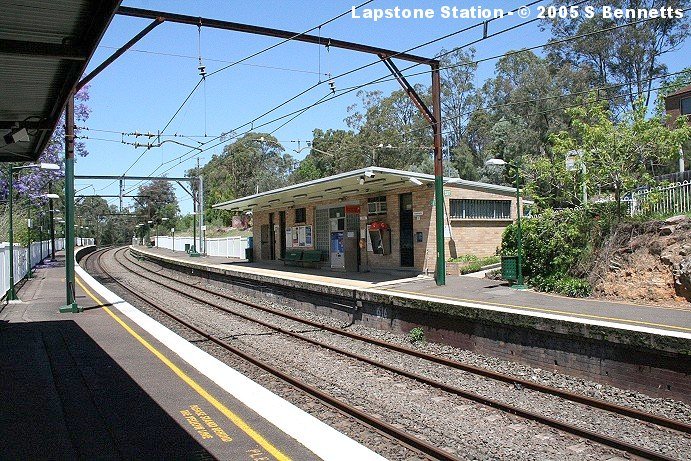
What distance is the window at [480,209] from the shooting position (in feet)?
73.5

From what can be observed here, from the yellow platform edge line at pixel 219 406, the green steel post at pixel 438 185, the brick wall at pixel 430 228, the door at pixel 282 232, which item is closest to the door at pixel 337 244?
the brick wall at pixel 430 228

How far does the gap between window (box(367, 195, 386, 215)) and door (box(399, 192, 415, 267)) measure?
108 centimetres

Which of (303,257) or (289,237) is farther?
(289,237)

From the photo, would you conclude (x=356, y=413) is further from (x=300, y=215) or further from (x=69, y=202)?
(x=300, y=215)

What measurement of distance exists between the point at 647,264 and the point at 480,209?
9282mm

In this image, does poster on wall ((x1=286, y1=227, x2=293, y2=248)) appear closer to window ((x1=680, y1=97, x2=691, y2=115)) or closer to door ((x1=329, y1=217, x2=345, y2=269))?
door ((x1=329, y1=217, x2=345, y2=269))

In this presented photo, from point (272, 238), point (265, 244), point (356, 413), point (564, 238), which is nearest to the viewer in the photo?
point (356, 413)

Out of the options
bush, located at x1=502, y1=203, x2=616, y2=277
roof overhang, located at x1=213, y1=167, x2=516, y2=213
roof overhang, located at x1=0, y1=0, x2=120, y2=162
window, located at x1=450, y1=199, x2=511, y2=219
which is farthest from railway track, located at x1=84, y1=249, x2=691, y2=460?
window, located at x1=450, y1=199, x2=511, y2=219

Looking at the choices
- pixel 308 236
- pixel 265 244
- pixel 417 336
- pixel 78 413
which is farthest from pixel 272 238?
pixel 78 413

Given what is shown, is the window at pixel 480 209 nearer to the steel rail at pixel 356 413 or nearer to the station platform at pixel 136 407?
the steel rail at pixel 356 413

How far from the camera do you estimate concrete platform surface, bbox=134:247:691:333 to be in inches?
433

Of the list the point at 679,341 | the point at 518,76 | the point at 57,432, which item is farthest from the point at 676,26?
the point at 57,432

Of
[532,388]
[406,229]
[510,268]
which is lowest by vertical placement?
[532,388]

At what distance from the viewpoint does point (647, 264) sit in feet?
46.9
